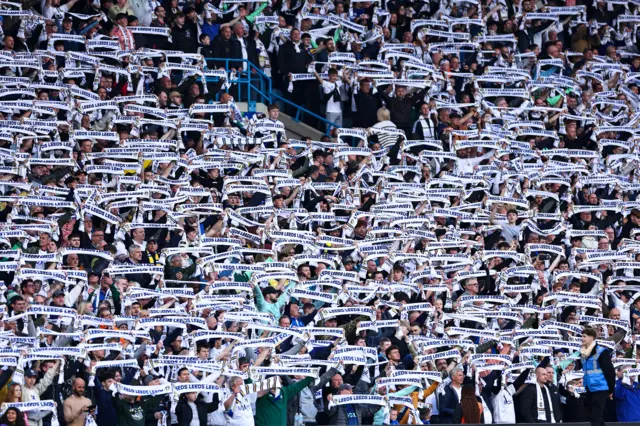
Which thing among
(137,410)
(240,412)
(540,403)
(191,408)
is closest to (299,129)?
(540,403)

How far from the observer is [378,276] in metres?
27.2

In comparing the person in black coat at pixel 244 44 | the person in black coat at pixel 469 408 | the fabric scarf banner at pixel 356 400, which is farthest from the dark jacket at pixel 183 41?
the fabric scarf banner at pixel 356 400

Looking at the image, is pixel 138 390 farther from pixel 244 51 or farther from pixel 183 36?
pixel 244 51

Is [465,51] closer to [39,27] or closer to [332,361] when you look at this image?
[39,27]

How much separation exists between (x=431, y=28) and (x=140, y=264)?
33.6ft

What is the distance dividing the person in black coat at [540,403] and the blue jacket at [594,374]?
0.64m

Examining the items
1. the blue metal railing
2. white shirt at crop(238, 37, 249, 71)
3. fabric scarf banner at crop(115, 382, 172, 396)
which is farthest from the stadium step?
fabric scarf banner at crop(115, 382, 172, 396)

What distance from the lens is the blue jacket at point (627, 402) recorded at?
2605 cm

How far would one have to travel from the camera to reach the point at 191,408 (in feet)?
77.7

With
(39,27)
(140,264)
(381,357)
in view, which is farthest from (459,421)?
(39,27)

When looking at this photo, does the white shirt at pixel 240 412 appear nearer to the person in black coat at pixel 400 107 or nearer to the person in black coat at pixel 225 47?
the person in black coat at pixel 400 107

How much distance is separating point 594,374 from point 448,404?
228cm

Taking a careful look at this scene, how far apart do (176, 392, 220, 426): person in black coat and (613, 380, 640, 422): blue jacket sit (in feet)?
18.9

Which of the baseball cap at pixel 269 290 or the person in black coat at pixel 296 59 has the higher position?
the person in black coat at pixel 296 59
